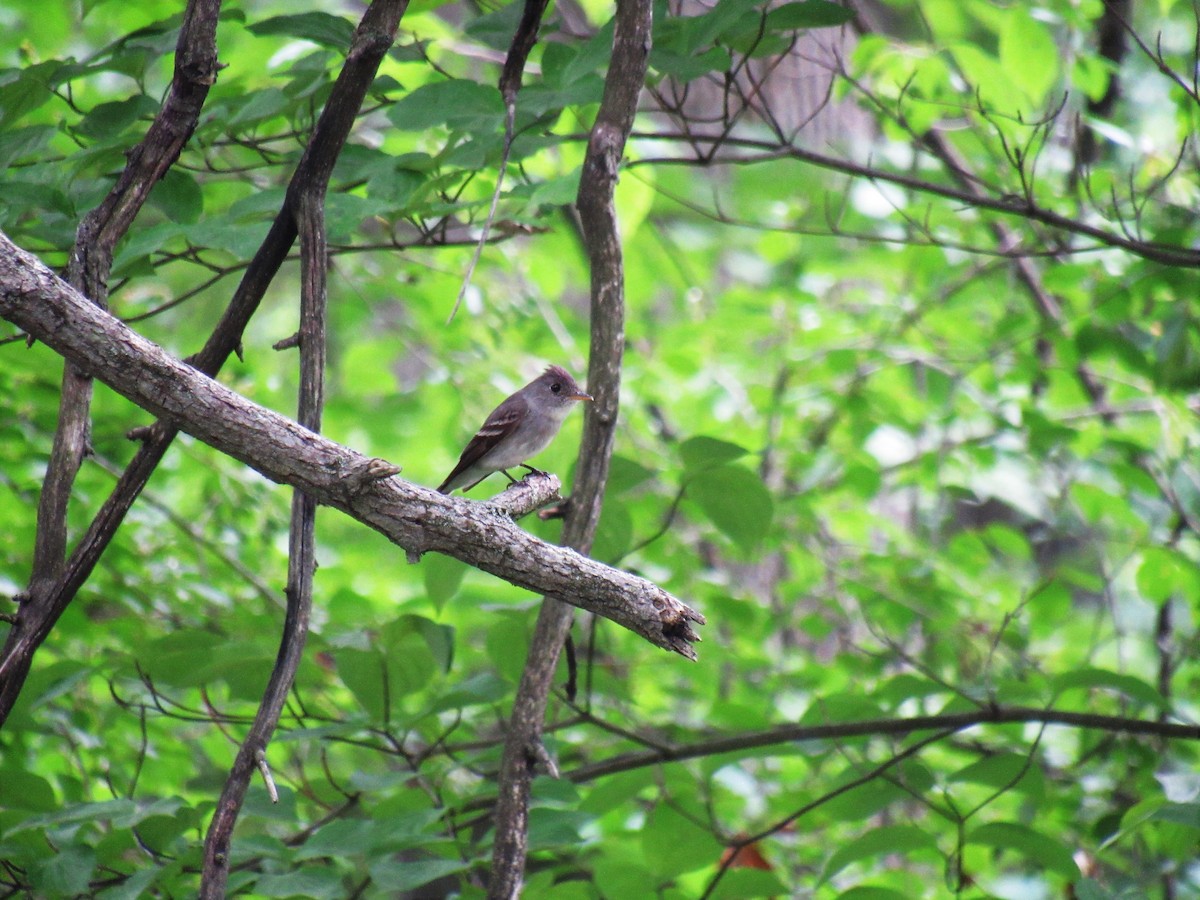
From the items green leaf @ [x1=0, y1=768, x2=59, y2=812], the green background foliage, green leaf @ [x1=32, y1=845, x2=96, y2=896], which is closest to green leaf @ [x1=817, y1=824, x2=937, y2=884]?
the green background foliage

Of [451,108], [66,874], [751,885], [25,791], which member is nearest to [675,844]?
[751,885]

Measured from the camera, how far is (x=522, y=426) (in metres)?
4.36

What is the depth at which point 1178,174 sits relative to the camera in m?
4.29

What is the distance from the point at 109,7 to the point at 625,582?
328cm

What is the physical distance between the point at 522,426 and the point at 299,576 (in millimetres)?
2064

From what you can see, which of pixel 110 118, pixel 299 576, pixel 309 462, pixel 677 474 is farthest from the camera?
pixel 677 474

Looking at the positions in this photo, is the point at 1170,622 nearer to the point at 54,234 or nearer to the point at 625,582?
the point at 625,582

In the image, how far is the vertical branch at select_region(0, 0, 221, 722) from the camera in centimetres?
240

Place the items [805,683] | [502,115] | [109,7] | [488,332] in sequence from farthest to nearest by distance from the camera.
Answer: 1. [488,332]
2. [805,683]
3. [109,7]
4. [502,115]

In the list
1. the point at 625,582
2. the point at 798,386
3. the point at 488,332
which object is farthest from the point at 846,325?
the point at 625,582

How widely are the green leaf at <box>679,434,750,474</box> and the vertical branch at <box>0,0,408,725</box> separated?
121 centimetres

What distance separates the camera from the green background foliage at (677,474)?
9.43ft

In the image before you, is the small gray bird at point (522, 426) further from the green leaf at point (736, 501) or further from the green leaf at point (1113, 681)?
the green leaf at point (1113, 681)

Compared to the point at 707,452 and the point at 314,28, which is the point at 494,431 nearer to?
the point at 707,452
